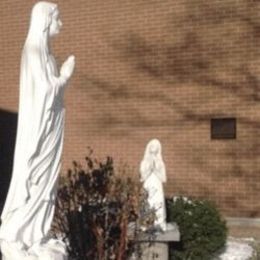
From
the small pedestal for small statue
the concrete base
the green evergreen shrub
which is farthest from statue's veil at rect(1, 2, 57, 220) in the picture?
the green evergreen shrub

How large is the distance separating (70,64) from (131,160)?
25.3ft

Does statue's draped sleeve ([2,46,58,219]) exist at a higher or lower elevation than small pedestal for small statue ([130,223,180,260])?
higher

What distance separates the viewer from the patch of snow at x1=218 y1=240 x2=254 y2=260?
10.0m

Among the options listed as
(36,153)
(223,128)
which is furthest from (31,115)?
(223,128)

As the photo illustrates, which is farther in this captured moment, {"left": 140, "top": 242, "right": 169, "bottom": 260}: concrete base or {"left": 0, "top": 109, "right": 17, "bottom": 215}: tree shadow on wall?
{"left": 0, "top": 109, "right": 17, "bottom": 215}: tree shadow on wall

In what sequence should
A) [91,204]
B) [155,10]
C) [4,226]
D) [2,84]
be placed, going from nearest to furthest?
[4,226], [91,204], [155,10], [2,84]

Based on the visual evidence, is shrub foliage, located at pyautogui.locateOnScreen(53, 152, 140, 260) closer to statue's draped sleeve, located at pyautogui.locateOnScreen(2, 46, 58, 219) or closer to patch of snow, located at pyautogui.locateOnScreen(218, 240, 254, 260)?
patch of snow, located at pyautogui.locateOnScreen(218, 240, 254, 260)

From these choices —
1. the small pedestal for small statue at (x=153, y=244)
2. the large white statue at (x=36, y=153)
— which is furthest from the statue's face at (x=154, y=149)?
the large white statue at (x=36, y=153)

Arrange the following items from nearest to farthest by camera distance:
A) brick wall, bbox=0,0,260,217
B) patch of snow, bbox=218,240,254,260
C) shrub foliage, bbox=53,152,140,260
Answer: shrub foliage, bbox=53,152,140,260, patch of snow, bbox=218,240,254,260, brick wall, bbox=0,0,260,217

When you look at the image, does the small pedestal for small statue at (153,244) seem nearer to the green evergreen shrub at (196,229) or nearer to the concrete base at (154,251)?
the concrete base at (154,251)

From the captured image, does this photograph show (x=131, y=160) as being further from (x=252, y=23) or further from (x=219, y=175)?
(x=252, y=23)

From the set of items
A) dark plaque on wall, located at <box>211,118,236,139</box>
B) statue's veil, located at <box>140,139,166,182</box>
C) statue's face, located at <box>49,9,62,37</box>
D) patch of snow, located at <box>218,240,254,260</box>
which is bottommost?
patch of snow, located at <box>218,240,254,260</box>

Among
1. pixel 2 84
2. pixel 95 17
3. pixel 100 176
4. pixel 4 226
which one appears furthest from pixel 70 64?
pixel 2 84

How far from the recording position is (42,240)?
6.22 metres
